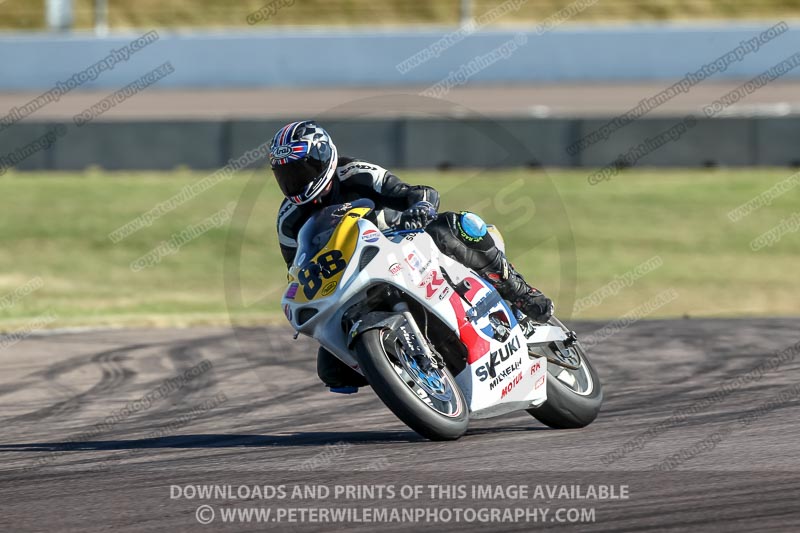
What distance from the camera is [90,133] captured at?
837 inches

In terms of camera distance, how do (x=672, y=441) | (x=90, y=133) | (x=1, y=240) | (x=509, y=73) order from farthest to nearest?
(x=509, y=73) < (x=90, y=133) < (x=1, y=240) < (x=672, y=441)

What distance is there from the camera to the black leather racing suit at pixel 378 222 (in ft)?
23.1

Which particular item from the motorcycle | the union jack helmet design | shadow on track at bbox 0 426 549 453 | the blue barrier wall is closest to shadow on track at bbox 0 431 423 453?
shadow on track at bbox 0 426 549 453

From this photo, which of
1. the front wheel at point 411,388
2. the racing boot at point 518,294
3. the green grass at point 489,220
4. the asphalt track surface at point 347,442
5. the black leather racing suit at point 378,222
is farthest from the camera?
the green grass at point 489,220

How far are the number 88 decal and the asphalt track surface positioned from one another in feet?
2.76

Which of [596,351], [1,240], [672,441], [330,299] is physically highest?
[330,299]

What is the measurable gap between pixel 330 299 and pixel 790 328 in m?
6.09

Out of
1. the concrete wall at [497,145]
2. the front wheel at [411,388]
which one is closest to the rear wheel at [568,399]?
the front wheel at [411,388]

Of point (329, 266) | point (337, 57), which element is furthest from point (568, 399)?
point (337, 57)

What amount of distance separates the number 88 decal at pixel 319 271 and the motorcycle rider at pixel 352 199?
1.28 ft

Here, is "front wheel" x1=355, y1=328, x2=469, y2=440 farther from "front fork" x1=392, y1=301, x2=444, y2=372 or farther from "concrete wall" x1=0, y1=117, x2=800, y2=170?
"concrete wall" x1=0, y1=117, x2=800, y2=170

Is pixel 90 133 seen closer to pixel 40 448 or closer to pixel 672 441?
pixel 40 448

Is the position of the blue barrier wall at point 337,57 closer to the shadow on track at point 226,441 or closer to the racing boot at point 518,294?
the racing boot at point 518,294

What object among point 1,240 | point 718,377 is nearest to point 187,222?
point 1,240
